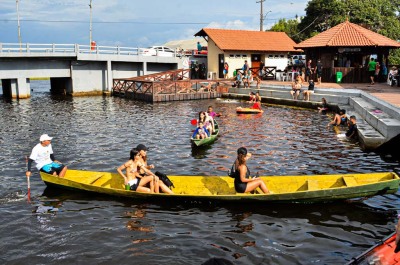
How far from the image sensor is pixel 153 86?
3753 centimetres

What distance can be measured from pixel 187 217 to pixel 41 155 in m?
5.26

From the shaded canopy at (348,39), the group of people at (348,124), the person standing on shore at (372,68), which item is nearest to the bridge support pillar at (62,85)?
the shaded canopy at (348,39)

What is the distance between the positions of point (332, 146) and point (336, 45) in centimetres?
1978

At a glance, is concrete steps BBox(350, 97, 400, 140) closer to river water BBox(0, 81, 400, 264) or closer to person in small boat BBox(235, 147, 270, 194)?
river water BBox(0, 81, 400, 264)

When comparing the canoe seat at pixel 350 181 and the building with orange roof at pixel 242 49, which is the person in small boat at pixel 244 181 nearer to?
the canoe seat at pixel 350 181

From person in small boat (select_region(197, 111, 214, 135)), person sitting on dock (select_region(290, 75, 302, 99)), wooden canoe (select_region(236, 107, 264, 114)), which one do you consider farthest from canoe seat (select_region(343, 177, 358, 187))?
person sitting on dock (select_region(290, 75, 302, 99))

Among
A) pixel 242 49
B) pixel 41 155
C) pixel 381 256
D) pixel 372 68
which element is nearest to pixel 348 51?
pixel 372 68

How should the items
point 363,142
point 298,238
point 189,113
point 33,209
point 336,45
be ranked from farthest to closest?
point 336,45, point 189,113, point 363,142, point 33,209, point 298,238

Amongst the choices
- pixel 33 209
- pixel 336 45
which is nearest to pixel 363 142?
pixel 33 209

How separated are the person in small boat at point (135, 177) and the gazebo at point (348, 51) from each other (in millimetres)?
28810

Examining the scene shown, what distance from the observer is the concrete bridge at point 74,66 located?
39531mm

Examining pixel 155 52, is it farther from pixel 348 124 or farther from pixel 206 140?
pixel 206 140

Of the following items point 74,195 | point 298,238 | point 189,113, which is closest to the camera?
point 298,238

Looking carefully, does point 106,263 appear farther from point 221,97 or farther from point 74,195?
point 221,97
